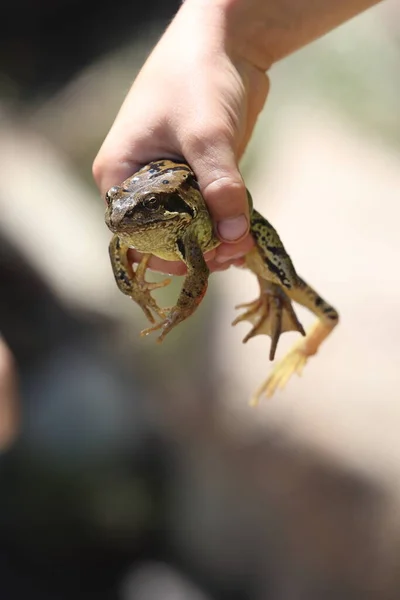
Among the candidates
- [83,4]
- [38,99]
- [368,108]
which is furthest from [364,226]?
[83,4]

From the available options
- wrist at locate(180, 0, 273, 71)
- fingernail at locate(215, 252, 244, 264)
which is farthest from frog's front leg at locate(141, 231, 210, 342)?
wrist at locate(180, 0, 273, 71)

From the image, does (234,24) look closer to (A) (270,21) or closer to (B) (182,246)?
(A) (270,21)

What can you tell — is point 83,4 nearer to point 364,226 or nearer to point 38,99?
point 38,99

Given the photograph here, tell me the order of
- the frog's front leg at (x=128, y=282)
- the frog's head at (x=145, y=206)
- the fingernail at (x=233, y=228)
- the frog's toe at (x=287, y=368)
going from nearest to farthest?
the frog's head at (x=145, y=206)
the fingernail at (x=233, y=228)
the frog's front leg at (x=128, y=282)
the frog's toe at (x=287, y=368)

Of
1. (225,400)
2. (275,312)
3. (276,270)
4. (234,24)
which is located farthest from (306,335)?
(225,400)

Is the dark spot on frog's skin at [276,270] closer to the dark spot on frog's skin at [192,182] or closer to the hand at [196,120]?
the hand at [196,120]

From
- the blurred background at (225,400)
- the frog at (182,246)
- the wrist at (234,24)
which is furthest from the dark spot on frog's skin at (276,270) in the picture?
the blurred background at (225,400)

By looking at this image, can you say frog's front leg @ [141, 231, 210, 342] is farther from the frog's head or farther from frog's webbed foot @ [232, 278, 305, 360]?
frog's webbed foot @ [232, 278, 305, 360]
